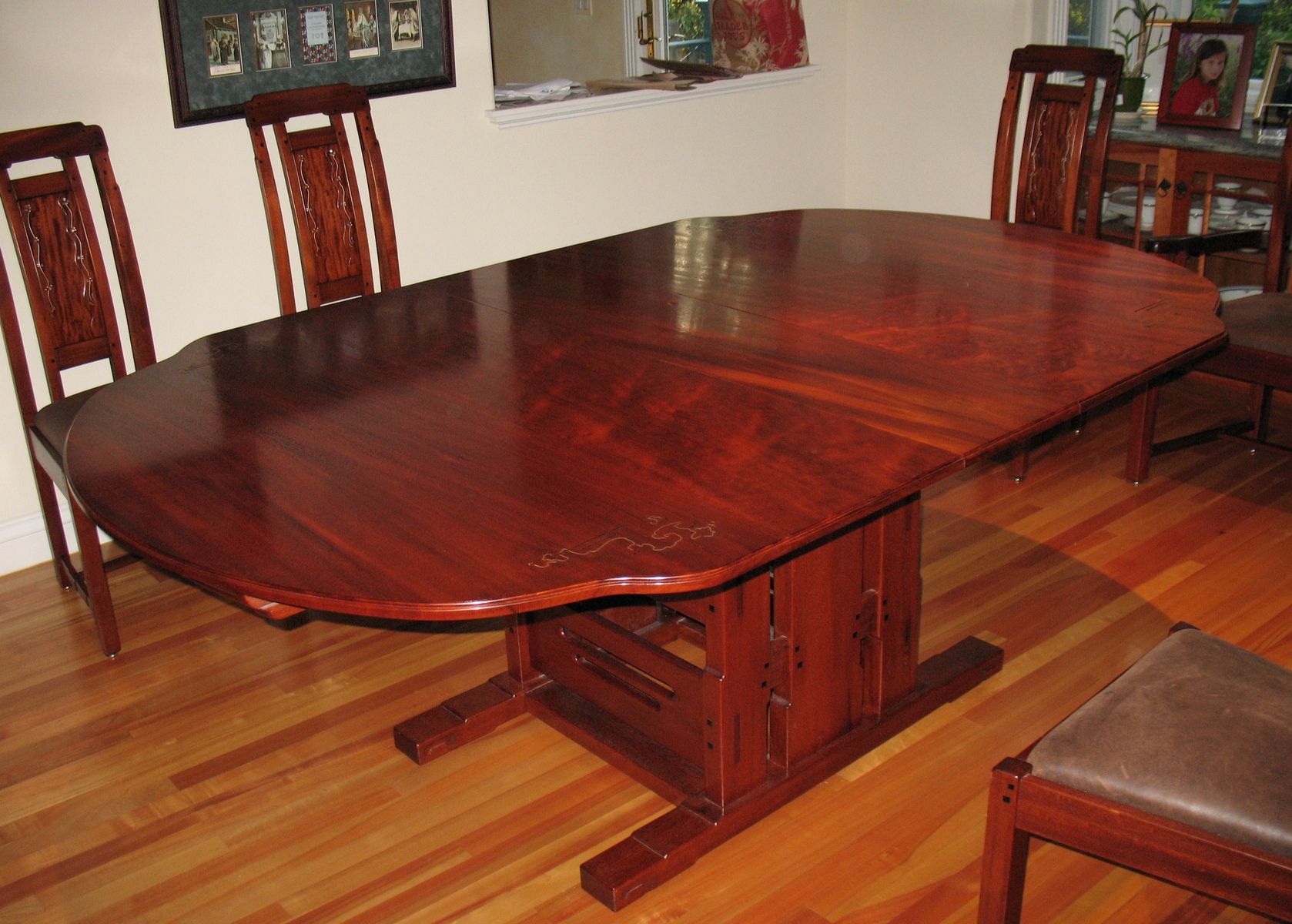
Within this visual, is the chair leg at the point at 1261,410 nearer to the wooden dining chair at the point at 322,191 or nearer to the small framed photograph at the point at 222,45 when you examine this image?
the wooden dining chair at the point at 322,191

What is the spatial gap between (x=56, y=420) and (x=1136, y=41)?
346 cm

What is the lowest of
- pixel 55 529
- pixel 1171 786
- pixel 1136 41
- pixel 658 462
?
pixel 55 529

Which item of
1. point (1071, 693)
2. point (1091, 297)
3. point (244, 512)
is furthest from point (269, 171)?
point (1071, 693)

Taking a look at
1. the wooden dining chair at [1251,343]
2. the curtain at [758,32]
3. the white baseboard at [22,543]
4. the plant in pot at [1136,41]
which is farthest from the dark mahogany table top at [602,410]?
the curtain at [758,32]

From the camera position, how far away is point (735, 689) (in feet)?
6.67

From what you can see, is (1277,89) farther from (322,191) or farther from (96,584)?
(96,584)

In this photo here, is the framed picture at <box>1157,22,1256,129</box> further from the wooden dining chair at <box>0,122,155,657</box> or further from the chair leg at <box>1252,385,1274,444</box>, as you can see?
the wooden dining chair at <box>0,122,155,657</box>

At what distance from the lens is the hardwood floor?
2.02m

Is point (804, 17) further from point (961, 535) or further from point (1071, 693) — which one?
point (1071, 693)

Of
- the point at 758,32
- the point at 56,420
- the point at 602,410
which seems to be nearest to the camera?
the point at 602,410

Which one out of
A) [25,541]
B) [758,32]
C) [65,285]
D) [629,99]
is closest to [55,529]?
[25,541]

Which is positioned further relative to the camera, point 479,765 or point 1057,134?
point 1057,134

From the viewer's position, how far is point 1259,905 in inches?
57.5

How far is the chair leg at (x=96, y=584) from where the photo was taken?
2680 mm
